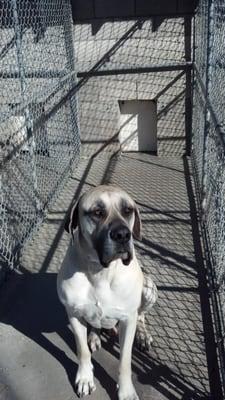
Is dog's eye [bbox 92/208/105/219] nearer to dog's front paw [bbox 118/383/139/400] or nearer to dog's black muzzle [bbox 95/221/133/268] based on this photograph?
dog's black muzzle [bbox 95/221/133/268]

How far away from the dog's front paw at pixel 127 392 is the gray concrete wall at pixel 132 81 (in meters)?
4.30

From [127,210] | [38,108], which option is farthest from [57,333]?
[38,108]

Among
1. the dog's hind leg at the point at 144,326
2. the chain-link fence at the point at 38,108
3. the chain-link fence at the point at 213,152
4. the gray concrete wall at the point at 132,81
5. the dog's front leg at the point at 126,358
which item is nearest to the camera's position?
the dog's front leg at the point at 126,358

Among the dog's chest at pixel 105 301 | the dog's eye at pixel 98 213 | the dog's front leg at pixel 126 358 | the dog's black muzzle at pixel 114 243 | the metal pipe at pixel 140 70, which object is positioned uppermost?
the metal pipe at pixel 140 70

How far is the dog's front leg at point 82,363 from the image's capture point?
272 cm

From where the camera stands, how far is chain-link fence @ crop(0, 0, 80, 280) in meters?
5.14

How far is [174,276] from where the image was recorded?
389cm

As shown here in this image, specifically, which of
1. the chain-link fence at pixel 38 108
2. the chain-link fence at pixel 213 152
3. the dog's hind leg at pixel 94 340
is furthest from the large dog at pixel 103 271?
the chain-link fence at pixel 38 108

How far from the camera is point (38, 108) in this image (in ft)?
17.4

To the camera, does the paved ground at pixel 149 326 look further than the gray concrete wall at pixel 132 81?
No

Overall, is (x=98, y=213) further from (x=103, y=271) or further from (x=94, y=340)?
(x=94, y=340)

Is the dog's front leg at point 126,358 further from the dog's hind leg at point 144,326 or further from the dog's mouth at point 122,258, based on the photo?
the dog's mouth at point 122,258

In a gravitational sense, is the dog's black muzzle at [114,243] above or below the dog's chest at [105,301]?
above

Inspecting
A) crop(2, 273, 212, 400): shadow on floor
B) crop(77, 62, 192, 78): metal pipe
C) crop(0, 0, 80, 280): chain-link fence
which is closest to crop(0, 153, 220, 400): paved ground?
crop(2, 273, 212, 400): shadow on floor
